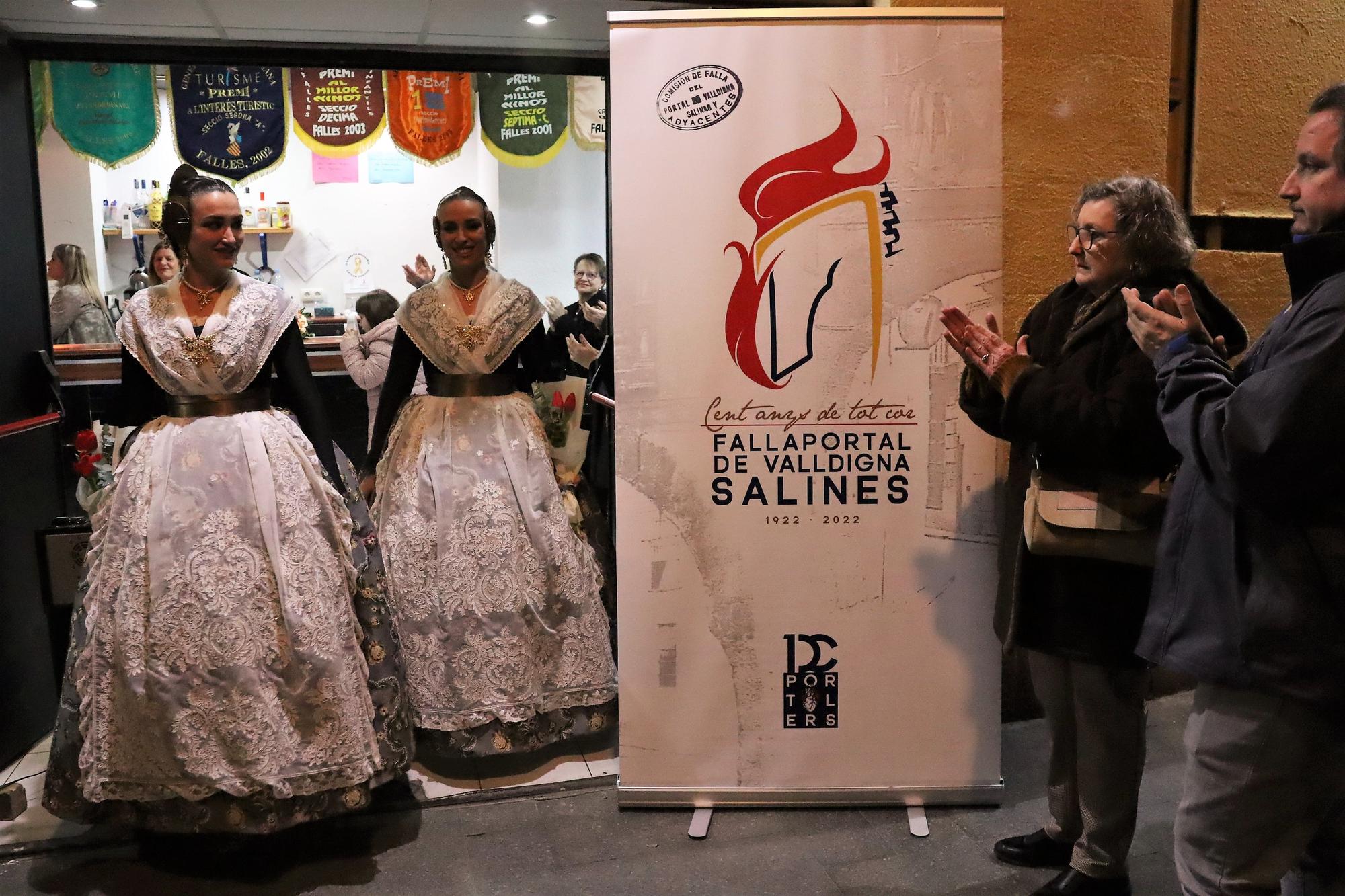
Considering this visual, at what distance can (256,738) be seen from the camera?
2443mm

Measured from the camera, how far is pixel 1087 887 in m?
2.32

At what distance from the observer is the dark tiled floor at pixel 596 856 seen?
249 centimetres

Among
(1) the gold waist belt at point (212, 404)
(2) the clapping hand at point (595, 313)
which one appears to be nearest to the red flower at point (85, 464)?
(1) the gold waist belt at point (212, 404)

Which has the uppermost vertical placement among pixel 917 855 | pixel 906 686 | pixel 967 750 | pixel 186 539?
pixel 186 539

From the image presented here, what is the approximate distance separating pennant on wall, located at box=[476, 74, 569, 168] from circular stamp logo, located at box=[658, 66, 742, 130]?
2.24 meters

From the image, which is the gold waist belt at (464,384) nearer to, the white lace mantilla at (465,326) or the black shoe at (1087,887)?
the white lace mantilla at (465,326)

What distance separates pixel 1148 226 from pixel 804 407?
0.89 m

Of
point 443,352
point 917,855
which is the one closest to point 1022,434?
point 917,855

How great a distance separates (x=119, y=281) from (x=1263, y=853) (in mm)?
5337

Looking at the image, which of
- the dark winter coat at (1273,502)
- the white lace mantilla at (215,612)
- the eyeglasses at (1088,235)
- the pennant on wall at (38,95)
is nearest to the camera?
the dark winter coat at (1273,502)

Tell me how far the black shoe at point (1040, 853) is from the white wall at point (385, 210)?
3140 mm

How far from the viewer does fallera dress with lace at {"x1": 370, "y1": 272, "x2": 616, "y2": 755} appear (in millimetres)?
3039

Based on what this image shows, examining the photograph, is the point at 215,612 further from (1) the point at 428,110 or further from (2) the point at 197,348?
(1) the point at 428,110

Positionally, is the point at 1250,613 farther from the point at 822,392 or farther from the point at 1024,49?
the point at 1024,49
